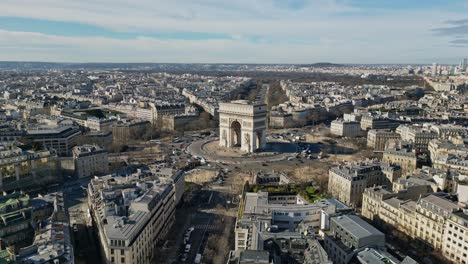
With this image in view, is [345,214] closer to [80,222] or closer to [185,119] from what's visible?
[80,222]

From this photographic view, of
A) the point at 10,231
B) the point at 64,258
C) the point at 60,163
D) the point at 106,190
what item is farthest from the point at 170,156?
the point at 64,258

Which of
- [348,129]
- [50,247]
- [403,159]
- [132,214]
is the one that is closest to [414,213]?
[403,159]

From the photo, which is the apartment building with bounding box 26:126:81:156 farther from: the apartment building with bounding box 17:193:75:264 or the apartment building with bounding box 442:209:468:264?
the apartment building with bounding box 442:209:468:264

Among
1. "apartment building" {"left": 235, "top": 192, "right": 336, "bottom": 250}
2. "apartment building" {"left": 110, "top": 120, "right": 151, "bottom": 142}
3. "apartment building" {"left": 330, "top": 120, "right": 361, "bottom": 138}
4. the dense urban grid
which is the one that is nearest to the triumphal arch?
the dense urban grid

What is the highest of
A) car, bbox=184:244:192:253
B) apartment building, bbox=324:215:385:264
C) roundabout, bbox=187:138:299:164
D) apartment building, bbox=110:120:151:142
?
apartment building, bbox=324:215:385:264

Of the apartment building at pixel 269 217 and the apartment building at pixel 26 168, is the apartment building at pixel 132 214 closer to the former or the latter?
the apartment building at pixel 269 217
